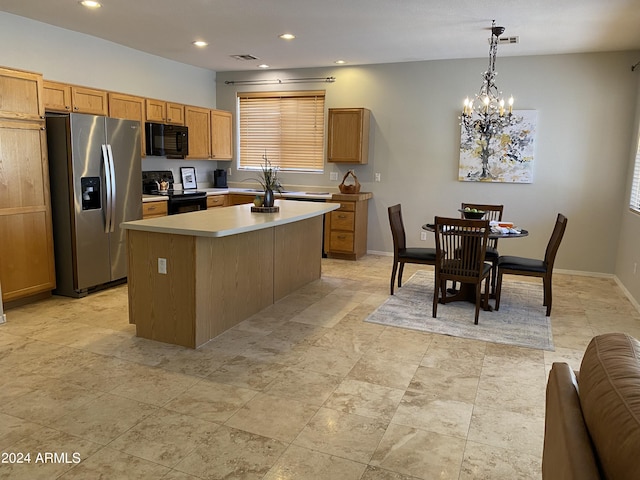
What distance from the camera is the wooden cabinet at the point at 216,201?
6.69 metres

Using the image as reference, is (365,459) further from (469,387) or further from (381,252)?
(381,252)

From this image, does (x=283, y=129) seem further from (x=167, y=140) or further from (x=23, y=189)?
(x=23, y=189)

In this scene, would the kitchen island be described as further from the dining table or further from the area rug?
the dining table

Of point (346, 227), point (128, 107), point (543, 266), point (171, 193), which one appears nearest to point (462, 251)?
point (543, 266)

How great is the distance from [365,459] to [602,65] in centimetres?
545

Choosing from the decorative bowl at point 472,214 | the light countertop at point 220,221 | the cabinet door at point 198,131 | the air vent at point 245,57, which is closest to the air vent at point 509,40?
the decorative bowl at point 472,214

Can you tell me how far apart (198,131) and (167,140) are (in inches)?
32.4

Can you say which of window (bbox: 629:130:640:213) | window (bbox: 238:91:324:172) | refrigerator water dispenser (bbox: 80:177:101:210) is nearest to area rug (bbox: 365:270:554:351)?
window (bbox: 629:130:640:213)

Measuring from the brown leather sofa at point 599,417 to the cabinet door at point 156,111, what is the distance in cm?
559

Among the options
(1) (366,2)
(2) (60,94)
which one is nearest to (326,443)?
(1) (366,2)

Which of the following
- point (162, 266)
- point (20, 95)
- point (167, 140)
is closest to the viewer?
point (162, 266)

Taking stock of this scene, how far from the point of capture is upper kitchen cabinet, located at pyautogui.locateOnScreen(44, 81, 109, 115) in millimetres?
4734

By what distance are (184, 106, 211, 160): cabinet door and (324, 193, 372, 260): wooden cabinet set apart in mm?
2033

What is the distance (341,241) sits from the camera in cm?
658
